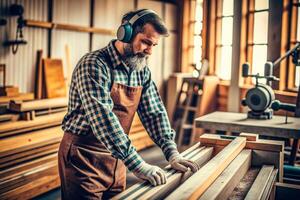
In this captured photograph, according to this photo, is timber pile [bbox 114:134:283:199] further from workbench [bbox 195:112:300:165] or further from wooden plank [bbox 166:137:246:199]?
workbench [bbox 195:112:300:165]

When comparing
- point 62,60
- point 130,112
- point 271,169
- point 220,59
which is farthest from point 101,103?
point 220,59

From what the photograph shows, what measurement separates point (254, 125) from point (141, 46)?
1733 mm

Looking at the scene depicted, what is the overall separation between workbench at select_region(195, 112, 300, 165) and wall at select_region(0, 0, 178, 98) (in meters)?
2.55

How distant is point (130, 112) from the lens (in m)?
2.30

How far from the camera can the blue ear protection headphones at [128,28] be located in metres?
1.98

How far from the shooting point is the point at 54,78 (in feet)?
17.5

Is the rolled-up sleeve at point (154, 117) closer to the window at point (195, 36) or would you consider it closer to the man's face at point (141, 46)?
the man's face at point (141, 46)

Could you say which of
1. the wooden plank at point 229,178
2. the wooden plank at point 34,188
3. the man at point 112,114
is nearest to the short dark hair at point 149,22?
the man at point 112,114

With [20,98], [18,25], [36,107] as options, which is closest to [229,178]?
[36,107]

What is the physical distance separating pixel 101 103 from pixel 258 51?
517cm

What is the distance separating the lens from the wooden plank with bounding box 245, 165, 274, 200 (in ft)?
5.83

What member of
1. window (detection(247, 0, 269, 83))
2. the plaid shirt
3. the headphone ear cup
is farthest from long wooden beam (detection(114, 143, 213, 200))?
window (detection(247, 0, 269, 83))

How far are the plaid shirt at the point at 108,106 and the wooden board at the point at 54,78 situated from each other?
3.18 meters

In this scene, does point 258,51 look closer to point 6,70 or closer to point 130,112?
point 6,70
